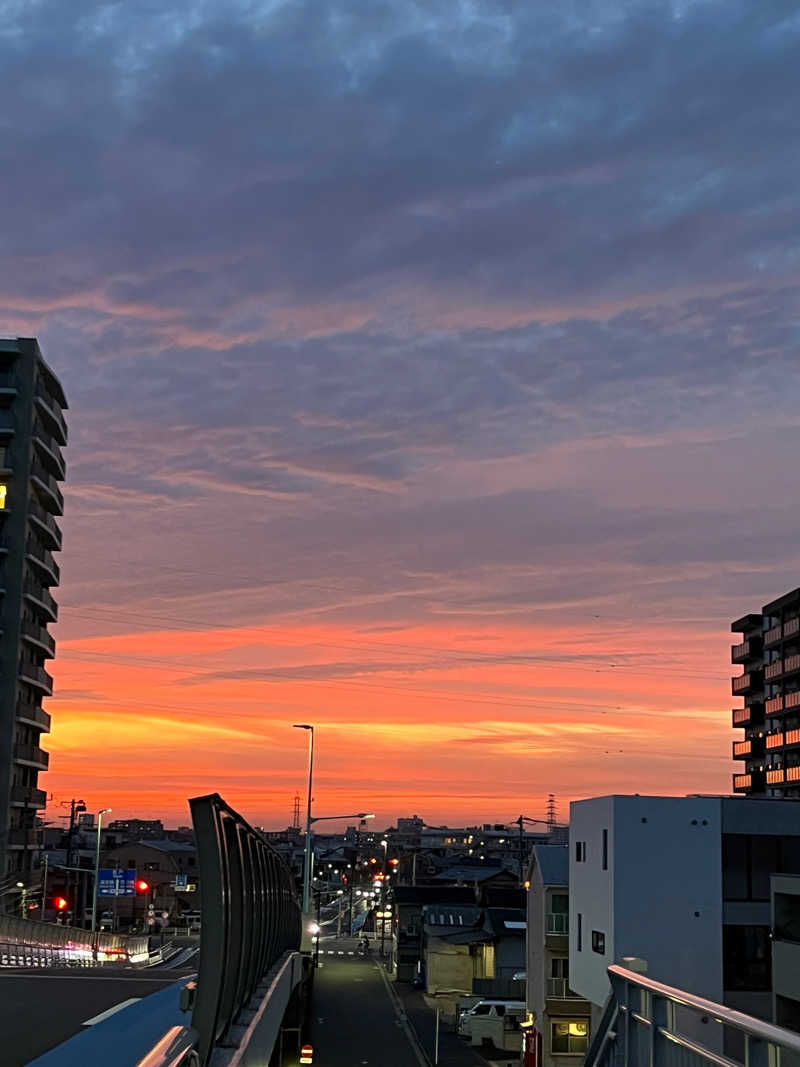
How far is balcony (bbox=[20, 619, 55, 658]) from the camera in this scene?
271 ft

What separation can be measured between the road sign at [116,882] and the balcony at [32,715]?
530 inches

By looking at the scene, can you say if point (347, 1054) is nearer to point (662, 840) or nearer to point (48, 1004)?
point (662, 840)

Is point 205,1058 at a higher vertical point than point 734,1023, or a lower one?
lower

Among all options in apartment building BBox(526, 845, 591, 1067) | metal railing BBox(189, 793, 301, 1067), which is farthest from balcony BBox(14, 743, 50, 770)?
metal railing BBox(189, 793, 301, 1067)

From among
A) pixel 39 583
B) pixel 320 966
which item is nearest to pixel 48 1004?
pixel 39 583

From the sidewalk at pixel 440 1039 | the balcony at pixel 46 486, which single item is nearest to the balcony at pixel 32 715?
the balcony at pixel 46 486

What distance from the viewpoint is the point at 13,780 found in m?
79.8

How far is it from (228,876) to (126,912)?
459 feet

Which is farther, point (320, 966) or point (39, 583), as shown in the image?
point (320, 966)

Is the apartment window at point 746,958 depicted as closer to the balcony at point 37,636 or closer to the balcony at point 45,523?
the balcony at point 37,636

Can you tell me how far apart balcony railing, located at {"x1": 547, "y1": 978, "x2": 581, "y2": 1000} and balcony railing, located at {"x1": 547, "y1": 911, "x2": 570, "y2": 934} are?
244cm

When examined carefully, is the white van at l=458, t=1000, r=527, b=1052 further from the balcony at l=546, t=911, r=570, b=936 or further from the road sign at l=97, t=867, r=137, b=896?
the road sign at l=97, t=867, r=137, b=896

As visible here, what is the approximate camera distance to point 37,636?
84.8m

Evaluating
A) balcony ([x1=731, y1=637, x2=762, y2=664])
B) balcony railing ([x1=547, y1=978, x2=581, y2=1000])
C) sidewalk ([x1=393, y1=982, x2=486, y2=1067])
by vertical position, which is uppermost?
balcony ([x1=731, y1=637, x2=762, y2=664])
